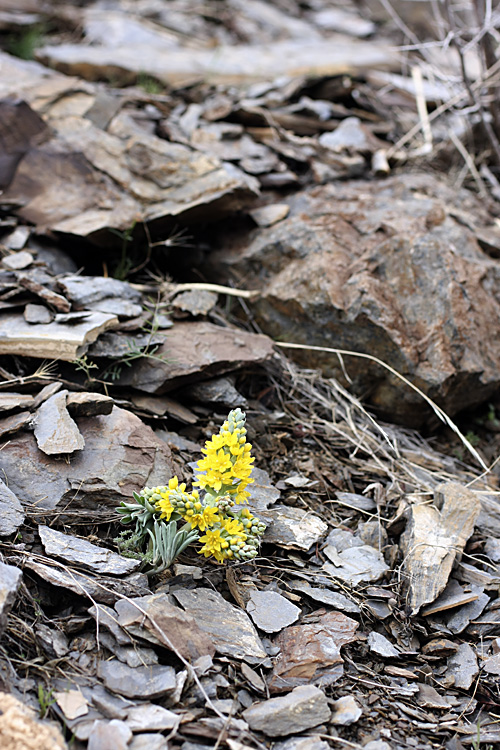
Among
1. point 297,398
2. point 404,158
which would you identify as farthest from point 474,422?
point 404,158

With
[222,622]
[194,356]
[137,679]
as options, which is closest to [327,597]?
[222,622]

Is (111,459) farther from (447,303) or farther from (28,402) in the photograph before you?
(447,303)

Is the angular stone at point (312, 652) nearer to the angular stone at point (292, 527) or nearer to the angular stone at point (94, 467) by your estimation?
the angular stone at point (292, 527)

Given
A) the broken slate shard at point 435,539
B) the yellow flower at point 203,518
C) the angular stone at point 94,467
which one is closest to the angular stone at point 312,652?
the broken slate shard at point 435,539

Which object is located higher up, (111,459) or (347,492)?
(111,459)

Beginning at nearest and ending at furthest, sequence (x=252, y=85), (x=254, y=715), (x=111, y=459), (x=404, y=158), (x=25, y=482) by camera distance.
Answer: (x=254, y=715) < (x=25, y=482) < (x=111, y=459) < (x=404, y=158) < (x=252, y=85)

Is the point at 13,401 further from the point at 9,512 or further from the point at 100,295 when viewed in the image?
the point at 100,295

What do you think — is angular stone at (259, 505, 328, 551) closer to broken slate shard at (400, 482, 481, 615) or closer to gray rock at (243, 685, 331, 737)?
broken slate shard at (400, 482, 481, 615)
